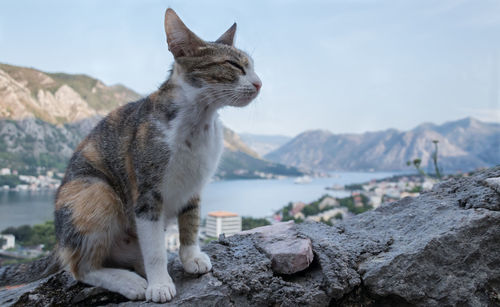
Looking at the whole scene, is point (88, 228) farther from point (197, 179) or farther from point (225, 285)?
point (225, 285)

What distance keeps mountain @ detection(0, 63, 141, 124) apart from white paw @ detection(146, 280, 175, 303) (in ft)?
13.9

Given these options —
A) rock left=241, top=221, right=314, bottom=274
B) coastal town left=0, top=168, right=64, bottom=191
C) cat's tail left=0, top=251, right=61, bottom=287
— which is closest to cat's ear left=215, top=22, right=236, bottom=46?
rock left=241, top=221, right=314, bottom=274

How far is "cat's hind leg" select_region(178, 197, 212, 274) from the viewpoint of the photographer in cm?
199

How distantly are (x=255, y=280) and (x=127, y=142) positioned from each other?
3.64ft

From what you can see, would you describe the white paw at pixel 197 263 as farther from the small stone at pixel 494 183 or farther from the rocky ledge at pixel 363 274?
the small stone at pixel 494 183

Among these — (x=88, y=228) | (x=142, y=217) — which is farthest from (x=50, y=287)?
(x=142, y=217)

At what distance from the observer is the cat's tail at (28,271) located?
2.20 metres

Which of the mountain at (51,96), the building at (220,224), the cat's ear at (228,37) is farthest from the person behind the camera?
the mountain at (51,96)

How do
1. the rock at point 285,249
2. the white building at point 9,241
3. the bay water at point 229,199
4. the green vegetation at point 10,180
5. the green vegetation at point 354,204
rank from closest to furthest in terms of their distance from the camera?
the rock at point 285,249
the white building at point 9,241
the bay water at point 229,199
the green vegetation at point 354,204
the green vegetation at point 10,180

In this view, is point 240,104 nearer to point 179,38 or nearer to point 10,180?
point 179,38

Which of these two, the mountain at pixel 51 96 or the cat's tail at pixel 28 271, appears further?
the mountain at pixel 51 96

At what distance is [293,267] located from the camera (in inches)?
77.5

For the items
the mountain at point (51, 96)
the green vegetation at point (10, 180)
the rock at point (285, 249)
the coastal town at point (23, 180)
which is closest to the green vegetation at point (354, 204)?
the rock at point (285, 249)

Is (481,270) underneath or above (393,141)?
underneath
